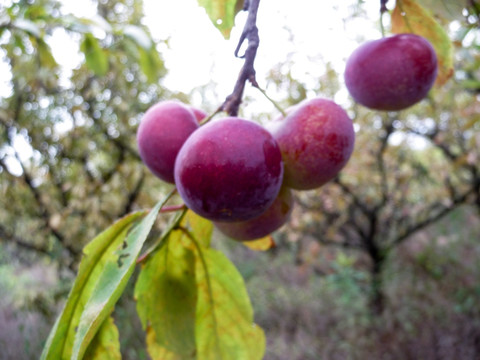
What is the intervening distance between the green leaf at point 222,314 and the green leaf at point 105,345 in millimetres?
209

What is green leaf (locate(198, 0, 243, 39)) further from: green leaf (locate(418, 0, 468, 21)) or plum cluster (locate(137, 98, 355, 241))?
green leaf (locate(418, 0, 468, 21))

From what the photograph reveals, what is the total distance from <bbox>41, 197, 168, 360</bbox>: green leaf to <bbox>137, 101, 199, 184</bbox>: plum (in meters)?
0.08

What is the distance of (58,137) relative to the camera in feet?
8.19

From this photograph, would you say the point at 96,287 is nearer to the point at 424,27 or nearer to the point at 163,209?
the point at 163,209

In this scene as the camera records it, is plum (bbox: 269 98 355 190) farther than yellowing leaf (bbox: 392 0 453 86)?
No

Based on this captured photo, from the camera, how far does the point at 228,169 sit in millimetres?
471

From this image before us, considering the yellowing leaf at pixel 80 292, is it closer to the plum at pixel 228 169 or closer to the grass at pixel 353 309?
the plum at pixel 228 169

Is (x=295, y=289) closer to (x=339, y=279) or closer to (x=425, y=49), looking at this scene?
(x=339, y=279)

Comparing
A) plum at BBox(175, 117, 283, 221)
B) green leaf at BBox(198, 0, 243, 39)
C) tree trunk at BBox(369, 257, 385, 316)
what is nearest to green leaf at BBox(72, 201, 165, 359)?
plum at BBox(175, 117, 283, 221)

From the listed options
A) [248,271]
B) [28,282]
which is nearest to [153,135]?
[248,271]

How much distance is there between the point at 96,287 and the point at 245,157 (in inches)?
10.3

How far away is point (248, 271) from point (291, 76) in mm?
3815

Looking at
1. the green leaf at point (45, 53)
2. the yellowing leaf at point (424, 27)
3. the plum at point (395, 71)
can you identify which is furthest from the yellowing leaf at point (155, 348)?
the green leaf at point (45, 53)

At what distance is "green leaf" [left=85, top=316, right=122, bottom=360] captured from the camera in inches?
20.3
